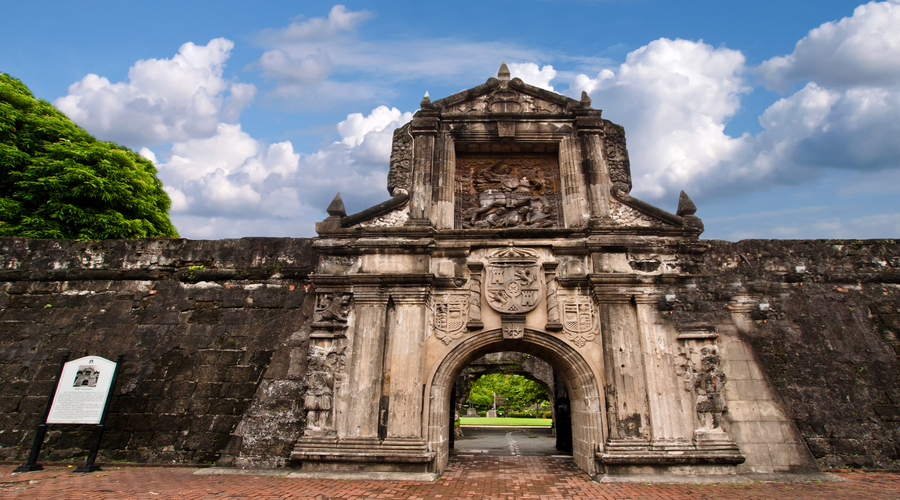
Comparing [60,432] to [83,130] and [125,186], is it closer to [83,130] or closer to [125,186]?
[125,186]

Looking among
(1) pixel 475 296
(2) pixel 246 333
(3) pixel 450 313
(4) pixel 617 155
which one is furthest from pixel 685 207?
(2) pixel 246 333

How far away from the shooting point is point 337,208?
8.66m

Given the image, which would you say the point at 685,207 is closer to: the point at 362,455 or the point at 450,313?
the point at 450,313

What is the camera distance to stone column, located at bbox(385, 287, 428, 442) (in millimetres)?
7266

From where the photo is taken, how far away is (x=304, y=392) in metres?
7.65

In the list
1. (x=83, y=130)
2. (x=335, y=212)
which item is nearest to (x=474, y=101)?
(x=335, y=212)

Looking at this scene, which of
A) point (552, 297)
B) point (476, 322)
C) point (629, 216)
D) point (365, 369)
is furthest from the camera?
point (629, 216)

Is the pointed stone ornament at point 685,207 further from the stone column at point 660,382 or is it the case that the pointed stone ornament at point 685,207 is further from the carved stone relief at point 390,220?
the carved stone relief at point 390,220

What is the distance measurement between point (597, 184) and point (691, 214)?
1.87m

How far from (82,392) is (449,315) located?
6.15m

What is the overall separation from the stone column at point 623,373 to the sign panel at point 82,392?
27.1ft

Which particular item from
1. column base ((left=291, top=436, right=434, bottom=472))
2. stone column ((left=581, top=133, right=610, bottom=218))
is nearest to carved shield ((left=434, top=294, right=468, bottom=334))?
column base ((left=291, top=436, right=434, bottom=472))

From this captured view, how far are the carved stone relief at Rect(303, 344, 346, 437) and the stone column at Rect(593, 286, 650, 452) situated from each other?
4593mm

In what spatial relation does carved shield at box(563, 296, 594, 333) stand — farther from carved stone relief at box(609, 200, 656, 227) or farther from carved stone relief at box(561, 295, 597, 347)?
carved stone relief at box(609, 200, 656, 227)
